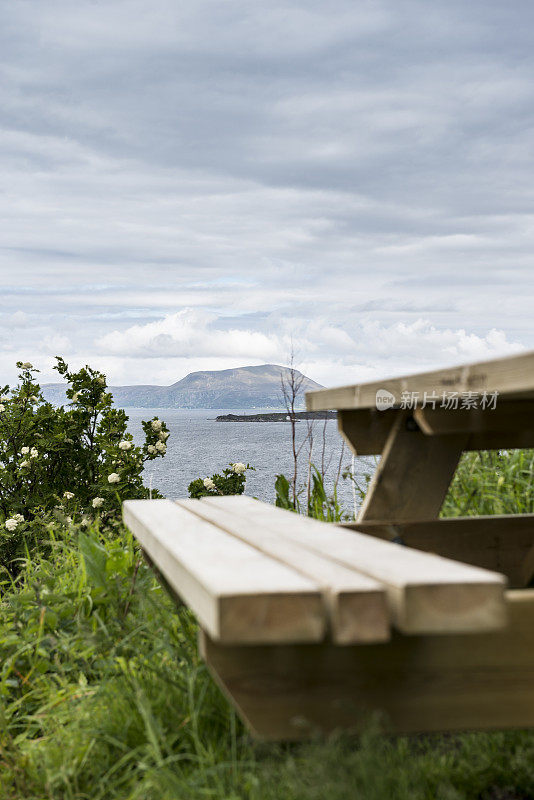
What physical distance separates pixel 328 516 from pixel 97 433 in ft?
12.6

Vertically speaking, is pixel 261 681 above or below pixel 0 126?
below

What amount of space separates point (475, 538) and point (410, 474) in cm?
33

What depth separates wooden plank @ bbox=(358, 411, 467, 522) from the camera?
269 centimetres

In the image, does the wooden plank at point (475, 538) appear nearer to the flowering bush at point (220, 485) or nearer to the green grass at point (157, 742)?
the green grass at point (157, 742)

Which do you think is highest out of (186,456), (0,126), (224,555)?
(0,126)

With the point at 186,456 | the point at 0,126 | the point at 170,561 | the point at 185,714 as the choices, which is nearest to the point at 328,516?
the point at 185,714

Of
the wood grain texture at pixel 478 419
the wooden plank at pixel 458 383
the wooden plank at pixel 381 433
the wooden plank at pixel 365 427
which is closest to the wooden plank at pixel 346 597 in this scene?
the wooden plank at pixel 458 383

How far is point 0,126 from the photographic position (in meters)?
20.2

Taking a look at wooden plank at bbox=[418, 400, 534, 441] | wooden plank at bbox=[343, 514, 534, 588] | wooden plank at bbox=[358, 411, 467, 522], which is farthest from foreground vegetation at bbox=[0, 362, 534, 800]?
wooden plank at bbox=[418, 400, 534, 441]

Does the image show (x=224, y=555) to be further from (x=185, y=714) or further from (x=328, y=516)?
(x=328, y=516)

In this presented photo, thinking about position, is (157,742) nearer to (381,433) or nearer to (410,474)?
(410,474)

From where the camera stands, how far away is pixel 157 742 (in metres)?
2.05

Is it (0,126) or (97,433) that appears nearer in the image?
(97,433)

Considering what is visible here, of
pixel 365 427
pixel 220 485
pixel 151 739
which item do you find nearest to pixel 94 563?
pixel 365 427
